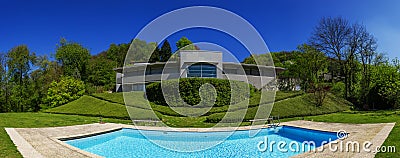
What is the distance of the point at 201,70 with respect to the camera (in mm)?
29344

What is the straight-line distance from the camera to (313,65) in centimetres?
3584

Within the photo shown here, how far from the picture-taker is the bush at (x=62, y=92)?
29.8m

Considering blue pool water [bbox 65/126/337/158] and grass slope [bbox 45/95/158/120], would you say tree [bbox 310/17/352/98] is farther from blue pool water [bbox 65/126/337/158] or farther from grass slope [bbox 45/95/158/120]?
grass slope [bbox 45/95/158/120]

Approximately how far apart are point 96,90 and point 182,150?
28.7m

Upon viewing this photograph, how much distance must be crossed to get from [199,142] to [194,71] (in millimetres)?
16161

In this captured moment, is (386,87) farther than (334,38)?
No

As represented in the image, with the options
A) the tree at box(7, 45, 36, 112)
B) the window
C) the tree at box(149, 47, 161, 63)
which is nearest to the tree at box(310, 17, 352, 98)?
the window

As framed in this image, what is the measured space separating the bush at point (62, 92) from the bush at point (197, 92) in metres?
10.9

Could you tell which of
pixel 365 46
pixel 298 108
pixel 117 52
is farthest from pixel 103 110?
pixel 117 52

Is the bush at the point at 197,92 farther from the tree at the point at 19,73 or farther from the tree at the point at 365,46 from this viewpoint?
the tree at the point at 19,73

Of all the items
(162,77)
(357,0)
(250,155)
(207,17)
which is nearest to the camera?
(250,155)

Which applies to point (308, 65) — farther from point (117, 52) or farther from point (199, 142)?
point (117, 52)

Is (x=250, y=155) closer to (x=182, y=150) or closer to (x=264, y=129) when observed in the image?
(x=182, y=150)

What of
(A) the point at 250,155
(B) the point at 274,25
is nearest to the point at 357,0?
(B) the point at 274,25
